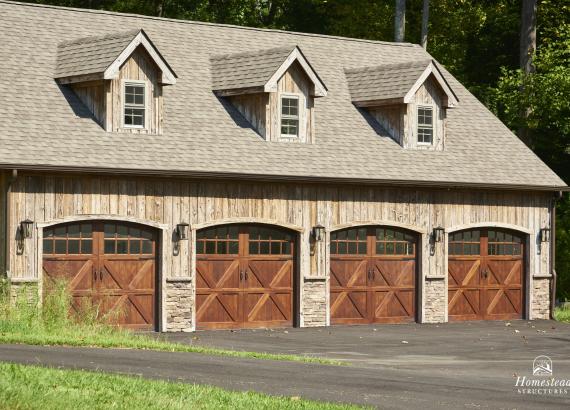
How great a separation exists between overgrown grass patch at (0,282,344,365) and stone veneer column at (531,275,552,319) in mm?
13632

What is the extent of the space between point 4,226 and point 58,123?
300 cm

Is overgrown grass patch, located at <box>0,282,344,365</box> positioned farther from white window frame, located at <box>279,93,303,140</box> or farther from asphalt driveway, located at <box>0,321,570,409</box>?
white window frame, located at <box>279,93,303,140</box>

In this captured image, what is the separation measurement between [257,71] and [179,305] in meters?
6.75

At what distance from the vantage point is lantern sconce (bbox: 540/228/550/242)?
37.8 m

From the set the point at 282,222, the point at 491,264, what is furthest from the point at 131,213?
the point at 491,264

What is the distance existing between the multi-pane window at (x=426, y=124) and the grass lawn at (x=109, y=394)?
66.5 ft

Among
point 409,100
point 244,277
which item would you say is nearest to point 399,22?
point 409,100

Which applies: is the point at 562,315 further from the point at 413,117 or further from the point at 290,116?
the point at 290,116

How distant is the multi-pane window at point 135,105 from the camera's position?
1242 inches

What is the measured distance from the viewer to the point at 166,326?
30.9 metres

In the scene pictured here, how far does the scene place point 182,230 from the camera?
1218 inches

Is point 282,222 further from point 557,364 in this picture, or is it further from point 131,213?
point 557,364
